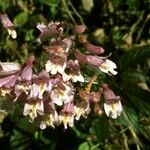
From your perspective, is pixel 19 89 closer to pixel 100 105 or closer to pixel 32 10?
pixel 100 105

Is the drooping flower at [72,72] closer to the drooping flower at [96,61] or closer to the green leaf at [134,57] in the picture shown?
the drooping flower at [96,61]

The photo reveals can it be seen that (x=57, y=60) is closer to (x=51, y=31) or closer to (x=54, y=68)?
(x=54, y=68)

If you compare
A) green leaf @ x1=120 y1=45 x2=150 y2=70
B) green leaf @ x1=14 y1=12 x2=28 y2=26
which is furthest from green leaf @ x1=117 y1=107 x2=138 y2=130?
green leaf @ x1=14 y1=12 x2=28 y2=26

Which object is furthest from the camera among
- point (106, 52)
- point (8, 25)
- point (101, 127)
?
point (106, 52)

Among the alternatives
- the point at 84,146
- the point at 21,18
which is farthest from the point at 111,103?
the point at 21,18

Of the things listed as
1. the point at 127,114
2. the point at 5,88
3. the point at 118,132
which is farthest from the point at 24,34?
the point at 5,88

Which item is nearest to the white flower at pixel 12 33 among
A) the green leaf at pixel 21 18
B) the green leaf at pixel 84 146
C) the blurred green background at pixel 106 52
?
the blurred green background at pixel 106 52

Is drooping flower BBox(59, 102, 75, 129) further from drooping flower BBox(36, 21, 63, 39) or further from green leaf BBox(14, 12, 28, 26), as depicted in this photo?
green leaf BBox(14, 12, 28, 26)
